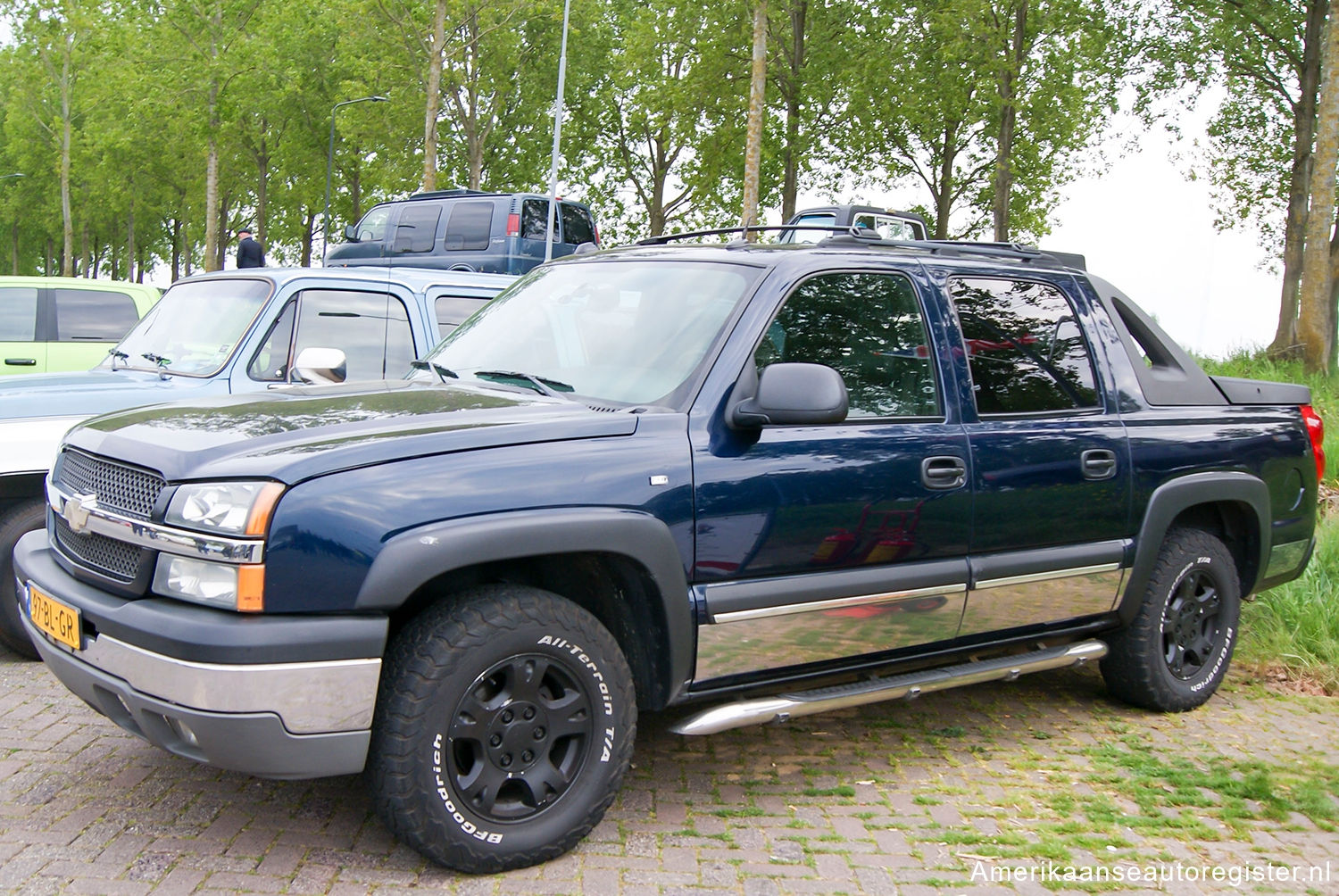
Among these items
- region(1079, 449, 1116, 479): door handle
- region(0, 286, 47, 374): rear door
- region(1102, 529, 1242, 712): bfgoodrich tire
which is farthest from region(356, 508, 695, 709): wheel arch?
region(0, 286, 47, 374): rear door

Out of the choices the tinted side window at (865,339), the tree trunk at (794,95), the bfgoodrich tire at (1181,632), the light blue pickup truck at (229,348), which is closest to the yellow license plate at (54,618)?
the light blue pickup truck at (229,348)

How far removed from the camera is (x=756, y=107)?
22.8 metres

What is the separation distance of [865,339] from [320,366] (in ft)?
7.65

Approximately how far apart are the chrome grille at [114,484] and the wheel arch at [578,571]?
0.72 meters

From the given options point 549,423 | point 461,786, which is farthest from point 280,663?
point 549,423

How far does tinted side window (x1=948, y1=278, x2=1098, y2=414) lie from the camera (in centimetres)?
449

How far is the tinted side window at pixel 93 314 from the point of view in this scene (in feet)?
34.4

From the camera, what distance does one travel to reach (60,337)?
34.3 ft

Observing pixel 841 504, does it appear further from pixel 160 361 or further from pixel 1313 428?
pixel 160 361

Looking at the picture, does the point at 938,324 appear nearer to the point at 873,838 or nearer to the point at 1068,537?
the point at 1068,537

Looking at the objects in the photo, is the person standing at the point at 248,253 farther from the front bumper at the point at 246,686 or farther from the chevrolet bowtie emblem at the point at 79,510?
the front bumper at the point at 246,686

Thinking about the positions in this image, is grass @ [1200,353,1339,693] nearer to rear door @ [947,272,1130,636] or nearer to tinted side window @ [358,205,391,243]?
rear door @ [947,272,1130,636]

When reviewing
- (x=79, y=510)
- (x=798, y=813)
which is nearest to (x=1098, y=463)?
(x=798, y=813)

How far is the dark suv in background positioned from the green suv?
20.4 feet
